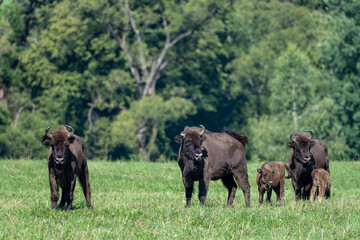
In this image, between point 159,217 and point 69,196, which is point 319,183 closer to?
point 159,217

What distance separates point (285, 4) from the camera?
236 ft

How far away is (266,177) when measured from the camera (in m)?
17.7

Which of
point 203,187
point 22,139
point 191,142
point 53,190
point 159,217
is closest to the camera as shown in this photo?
point 159,217

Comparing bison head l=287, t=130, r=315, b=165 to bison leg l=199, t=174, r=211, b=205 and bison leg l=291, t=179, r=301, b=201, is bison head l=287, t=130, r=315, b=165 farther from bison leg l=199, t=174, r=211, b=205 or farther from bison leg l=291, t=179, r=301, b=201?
bison leg l=199, t=174, r=211, b=205

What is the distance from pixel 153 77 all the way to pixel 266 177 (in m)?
42.6

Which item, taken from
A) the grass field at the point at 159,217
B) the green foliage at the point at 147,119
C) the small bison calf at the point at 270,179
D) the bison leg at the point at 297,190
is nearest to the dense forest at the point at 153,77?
the green foliage at the point at 147,119

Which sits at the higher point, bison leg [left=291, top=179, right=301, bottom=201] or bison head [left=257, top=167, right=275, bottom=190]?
bison head [left=257, top=167, right=275, bottom=190]

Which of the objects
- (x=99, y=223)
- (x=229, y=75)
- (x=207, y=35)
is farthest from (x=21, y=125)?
(x=99, y=223)

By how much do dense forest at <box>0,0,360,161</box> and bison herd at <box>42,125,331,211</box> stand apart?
104 feet

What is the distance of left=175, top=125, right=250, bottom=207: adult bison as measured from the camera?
1566 cm

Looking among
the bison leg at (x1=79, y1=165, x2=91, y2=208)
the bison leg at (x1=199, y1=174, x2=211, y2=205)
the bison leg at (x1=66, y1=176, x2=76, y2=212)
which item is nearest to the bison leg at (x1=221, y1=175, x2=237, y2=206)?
the bison leg at (x1=199, y1=174, x2=211, y2=205)

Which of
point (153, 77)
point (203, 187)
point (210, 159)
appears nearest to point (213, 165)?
point (210, 159)

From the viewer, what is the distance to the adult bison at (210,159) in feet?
51.4

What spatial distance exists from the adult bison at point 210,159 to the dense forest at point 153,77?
107 ft
